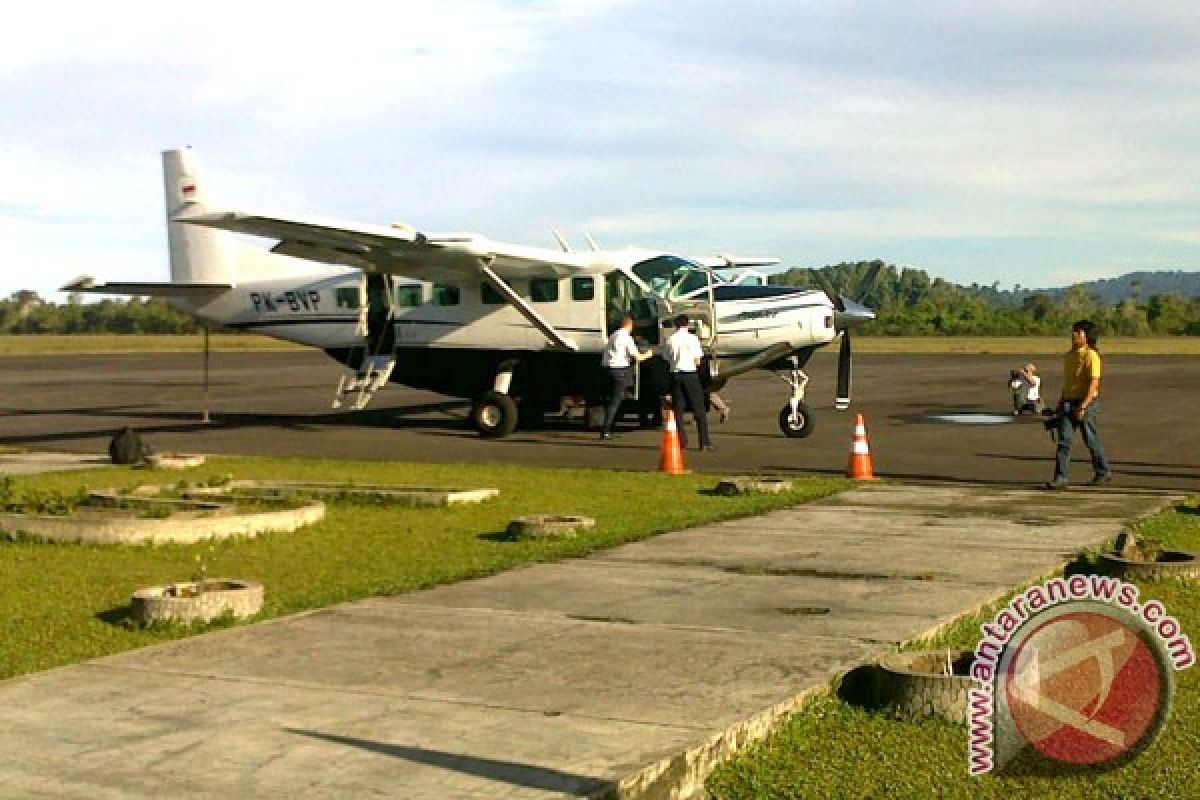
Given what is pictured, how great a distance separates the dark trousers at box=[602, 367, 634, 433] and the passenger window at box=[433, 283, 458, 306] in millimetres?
3346

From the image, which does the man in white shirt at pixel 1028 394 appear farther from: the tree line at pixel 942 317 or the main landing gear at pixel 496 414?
the tree line at pixel 942 317

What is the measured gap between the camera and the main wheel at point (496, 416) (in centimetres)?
2328

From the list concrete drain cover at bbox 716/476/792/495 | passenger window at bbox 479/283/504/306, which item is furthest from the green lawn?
concrete drain cover at bbox 716/476/792/495

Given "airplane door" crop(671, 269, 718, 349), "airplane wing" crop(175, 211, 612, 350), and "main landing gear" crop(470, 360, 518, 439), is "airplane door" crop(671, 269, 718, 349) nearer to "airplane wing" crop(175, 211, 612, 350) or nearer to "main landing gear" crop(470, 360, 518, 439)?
"airplane wing" crop(175, 211, 612, 350)

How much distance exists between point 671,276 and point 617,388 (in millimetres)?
2444

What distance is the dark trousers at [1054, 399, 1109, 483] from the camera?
1572cm

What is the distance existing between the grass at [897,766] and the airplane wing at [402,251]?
50.4 ft

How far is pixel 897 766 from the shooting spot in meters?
5.82

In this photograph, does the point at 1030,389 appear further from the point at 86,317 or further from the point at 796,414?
the point at 86,317

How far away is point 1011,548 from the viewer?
11.1 meters

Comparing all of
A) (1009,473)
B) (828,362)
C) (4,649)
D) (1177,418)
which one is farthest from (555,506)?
(828,362)

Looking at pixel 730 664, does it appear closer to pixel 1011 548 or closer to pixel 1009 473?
pixel 1011 548

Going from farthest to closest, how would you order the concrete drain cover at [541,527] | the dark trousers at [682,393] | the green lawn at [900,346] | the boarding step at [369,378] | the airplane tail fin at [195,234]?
the green lawn at [900,346] → the airplane tail fin at [195,234] → the boarding step at [369,378] → the dark trousers at [682,393] → the concrete drain cover at [541,527]

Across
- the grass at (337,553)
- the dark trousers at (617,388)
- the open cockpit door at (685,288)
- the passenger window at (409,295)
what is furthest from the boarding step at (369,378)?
the grass at (337,553)
